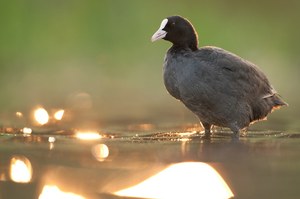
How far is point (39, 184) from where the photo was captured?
20.3ft

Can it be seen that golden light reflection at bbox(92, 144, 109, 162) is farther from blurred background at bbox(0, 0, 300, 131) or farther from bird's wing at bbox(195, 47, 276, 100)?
blurred background at bbox(0, 0, 300, 131)

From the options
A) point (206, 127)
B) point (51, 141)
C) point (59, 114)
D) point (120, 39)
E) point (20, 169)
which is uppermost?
point (120, 39)

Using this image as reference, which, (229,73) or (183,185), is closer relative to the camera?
(183,185)

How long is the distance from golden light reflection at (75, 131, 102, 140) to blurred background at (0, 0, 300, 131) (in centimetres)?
412

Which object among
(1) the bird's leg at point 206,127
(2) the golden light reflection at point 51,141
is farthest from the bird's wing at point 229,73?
(2) the golden light reflection at point 51,141

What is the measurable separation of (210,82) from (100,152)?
2050 mm

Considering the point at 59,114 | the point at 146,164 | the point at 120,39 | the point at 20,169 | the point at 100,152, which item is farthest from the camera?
the point at 120,39

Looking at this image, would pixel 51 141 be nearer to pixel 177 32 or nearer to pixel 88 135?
pixel 88 135

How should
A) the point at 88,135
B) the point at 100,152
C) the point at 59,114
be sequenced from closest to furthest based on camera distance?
the point at 100,152, the point at 88,135, the point at 59,114

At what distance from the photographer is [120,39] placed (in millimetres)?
17312

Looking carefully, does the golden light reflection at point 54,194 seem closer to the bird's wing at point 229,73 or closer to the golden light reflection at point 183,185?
the golden light reflection at point 183,185

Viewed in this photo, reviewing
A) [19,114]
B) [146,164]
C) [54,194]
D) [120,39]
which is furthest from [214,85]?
[120,39]

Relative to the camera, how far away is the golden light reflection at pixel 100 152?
7.52 metres

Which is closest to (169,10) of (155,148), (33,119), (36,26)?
(36,26)
